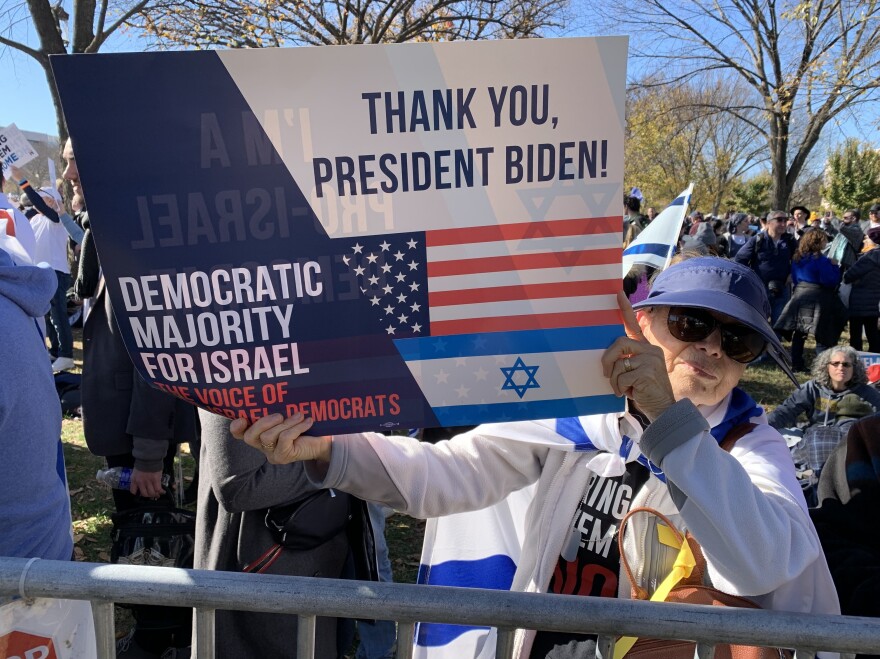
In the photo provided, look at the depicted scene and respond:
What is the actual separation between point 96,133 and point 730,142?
172ft

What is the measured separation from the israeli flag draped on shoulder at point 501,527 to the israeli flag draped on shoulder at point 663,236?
1997mm

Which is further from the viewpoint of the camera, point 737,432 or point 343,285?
point 737,432

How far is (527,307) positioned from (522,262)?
0.09 meters

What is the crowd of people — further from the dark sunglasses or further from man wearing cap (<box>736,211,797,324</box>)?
man wearing cap (<box>736,211,797,324</box>)

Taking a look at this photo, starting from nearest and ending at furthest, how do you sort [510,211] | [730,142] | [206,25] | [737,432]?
[510,211], [737,432], [206,25], [730,142]

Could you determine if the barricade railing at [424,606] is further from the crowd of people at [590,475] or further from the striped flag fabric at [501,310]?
the striped flag fabric at [501,310]

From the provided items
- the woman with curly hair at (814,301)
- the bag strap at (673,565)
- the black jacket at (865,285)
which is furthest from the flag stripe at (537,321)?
the black jacket at (865,285)

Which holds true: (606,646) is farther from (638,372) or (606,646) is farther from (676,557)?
(638,372)

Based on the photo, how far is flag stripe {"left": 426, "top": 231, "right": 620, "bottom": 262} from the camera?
4.30ft

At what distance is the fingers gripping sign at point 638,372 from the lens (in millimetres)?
1309

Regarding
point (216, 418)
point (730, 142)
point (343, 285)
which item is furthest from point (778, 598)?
point (730, 142)

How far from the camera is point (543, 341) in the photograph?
1.36 m

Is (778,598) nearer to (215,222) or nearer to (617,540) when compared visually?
(617,540)

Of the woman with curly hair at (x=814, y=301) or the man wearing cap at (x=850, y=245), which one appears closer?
the woman with curly hair at (x=814, y=301)
